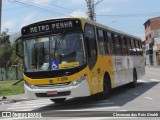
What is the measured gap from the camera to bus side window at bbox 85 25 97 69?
52.9 ft

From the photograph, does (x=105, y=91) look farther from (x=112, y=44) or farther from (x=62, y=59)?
(x=62, y=59)

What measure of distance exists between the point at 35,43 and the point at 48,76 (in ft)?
4.85

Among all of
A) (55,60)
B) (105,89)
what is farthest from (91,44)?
(105,89)

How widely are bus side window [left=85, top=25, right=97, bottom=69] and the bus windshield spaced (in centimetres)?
44

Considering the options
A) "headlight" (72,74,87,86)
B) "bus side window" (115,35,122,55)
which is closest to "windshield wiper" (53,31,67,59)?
"headlight" (72,74,87,86)

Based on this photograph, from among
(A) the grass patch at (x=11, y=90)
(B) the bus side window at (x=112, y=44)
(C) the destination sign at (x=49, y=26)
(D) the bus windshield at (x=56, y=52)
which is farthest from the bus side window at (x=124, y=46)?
(A) the grass patch at (x=11, y=90)

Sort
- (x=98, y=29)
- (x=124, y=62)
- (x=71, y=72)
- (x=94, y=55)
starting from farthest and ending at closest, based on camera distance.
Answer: (x=124, y=62), (x=98, y=29), (x=94, y=55), (x=71, y=72)

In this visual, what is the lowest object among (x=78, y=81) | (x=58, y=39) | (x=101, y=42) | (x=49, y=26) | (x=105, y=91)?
(x=105, y=91)

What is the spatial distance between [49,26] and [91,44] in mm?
1723

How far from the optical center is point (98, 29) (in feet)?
59.7

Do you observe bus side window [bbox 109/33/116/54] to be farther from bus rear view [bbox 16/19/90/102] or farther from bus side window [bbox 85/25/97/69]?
bus rear view [bbox 16/19/90/102]

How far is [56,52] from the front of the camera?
15781mm

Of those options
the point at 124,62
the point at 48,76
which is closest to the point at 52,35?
the point at 48,76

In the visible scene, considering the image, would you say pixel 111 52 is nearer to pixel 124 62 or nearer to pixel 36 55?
pixel 124 62
